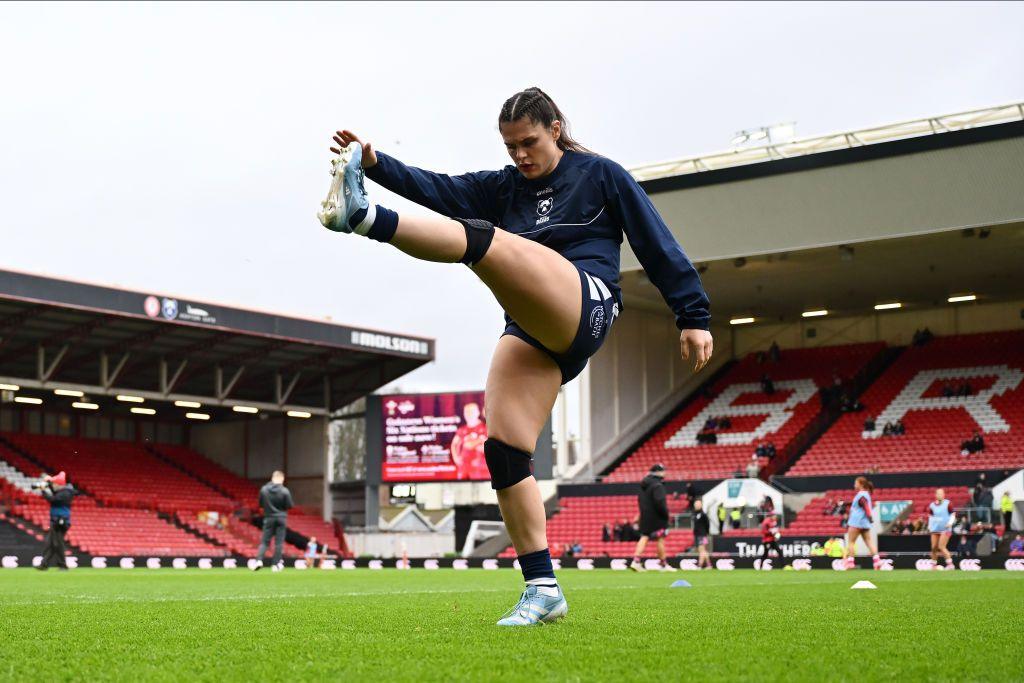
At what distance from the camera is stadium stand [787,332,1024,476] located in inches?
1077

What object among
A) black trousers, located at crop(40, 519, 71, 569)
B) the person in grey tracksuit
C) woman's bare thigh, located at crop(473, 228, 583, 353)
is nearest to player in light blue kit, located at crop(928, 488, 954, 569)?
the person in grey tracksuit

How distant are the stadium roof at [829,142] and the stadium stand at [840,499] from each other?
757 cm

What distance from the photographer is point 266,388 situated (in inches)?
1473

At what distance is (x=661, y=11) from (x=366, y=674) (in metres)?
11.8

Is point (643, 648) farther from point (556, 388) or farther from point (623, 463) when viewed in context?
point (623, 463)

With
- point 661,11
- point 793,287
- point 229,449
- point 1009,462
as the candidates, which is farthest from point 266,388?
point 661,11

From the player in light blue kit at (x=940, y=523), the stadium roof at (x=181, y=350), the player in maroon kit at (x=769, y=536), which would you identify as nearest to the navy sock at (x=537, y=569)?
the player in light blue kit at (x=940, y=523)

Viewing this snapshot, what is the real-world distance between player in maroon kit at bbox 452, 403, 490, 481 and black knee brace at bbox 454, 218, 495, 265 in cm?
2873

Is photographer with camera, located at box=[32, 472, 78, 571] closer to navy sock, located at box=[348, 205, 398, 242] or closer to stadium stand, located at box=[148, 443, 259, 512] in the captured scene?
navy sock, located at box=[348, 205, 398, 242]

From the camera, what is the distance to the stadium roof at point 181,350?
27.6 metres

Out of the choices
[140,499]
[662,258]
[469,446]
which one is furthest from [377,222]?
[140,499]

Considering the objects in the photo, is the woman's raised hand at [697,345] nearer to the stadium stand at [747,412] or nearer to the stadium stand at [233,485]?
the stadium stand at [747,412]

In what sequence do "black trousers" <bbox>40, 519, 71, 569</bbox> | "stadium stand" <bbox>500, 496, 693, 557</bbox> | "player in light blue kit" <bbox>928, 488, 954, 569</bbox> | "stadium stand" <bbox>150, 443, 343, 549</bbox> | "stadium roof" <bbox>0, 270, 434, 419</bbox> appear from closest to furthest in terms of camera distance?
"black trousers" <bbox>40, 519, 71, 569</bbox>, "player in light blue kit" <bbox>928, 488, 954, 569</bbox>, "stadium stand" <bbox>500, 496, 693, 557</bbox>, "stadium roof" <bbox>0, 270, 434, 419</bbox>, "stadium stand" <bbox>150, 443, 343, 549</bbox>

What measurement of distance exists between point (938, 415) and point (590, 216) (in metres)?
27.4
